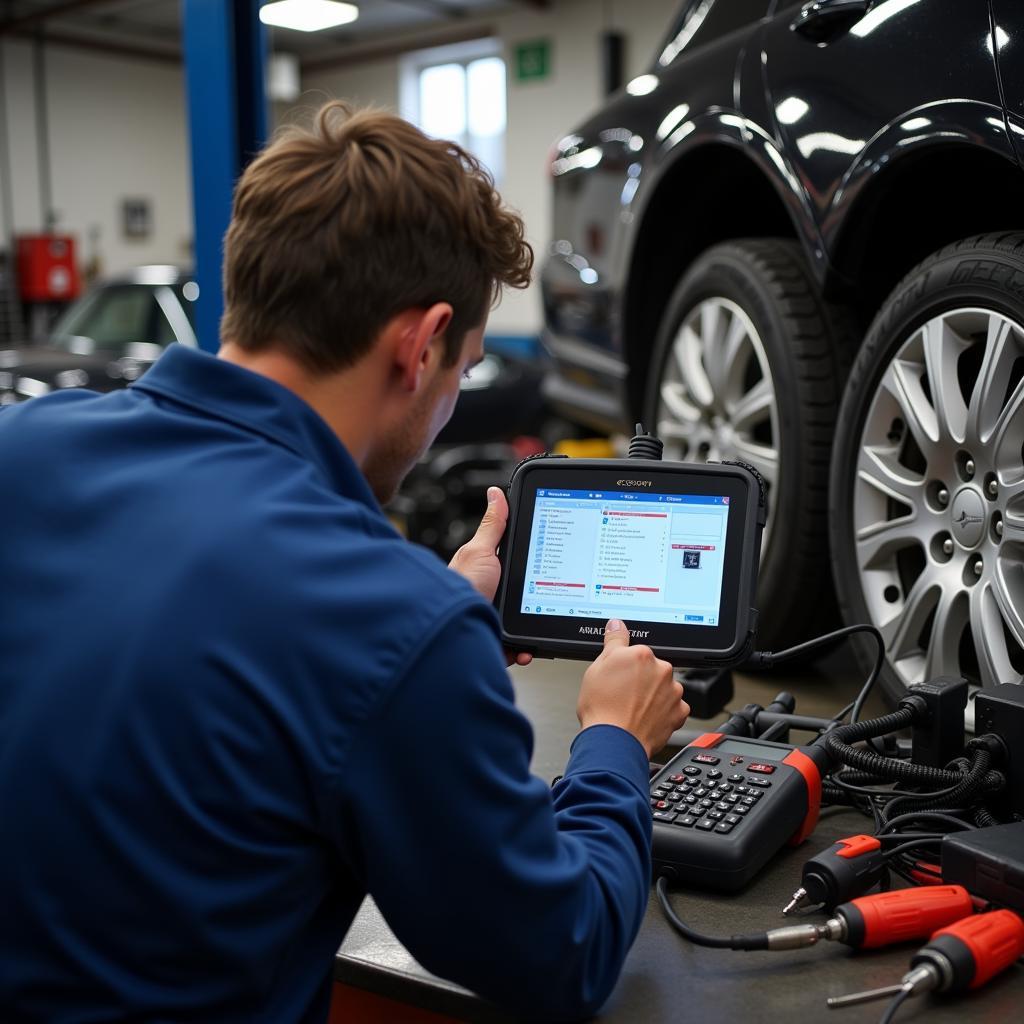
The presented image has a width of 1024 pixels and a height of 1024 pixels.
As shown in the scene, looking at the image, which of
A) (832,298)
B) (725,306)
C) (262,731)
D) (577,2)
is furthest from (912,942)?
(577,2)

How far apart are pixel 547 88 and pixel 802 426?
10530 millimetres

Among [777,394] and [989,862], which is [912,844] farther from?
[777,394]

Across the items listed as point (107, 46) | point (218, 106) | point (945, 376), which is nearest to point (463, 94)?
point (107, 46)

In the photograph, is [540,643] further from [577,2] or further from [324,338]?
[577,2]

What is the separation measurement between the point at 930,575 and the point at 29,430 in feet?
4.15

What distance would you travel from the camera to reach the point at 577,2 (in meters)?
11.6

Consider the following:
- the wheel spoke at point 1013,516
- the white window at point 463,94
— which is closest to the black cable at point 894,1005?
the wheel spoke at point 1013,516

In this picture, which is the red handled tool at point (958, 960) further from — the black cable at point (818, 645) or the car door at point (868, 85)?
the car door at point (868, 85)

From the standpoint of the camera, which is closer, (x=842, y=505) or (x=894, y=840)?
(x=894, y=840)

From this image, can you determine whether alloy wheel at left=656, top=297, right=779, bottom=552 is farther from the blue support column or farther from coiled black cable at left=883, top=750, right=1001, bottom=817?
the blue support column

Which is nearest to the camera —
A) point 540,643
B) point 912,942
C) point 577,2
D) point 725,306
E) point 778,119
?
point 912,942

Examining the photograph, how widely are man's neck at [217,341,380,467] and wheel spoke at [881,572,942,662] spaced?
1032 millimetres

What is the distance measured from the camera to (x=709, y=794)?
1355 millimetres

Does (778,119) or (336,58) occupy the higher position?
(336,58)
